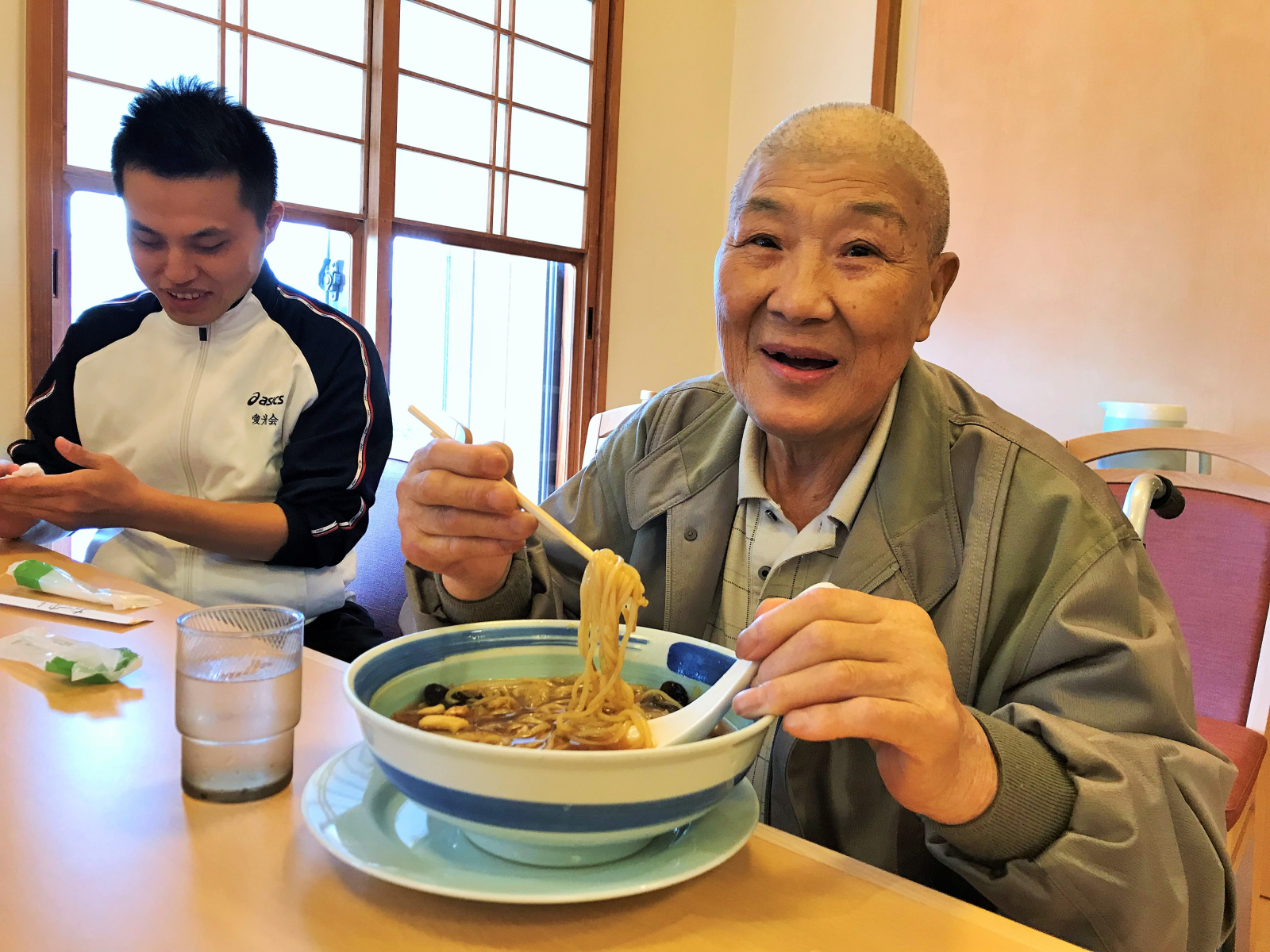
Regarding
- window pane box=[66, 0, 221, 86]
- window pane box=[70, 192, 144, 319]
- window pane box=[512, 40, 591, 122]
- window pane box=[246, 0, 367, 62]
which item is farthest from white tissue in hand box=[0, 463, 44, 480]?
window pane box=[512, 40, 591, 122]

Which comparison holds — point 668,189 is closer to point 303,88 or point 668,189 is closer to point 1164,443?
point 303,88

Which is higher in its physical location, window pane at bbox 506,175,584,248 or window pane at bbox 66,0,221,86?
window pane at bbox 66,0,221,86

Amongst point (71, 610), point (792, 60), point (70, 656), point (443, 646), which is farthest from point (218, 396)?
point (792, 60)

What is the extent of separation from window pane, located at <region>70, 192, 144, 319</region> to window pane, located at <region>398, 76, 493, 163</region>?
122 cm

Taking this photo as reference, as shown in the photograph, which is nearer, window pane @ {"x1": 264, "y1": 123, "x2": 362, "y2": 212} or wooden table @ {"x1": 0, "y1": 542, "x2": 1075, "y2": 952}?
wooden table @ {"x1": 0, "y1": 542, "x2": 1075, "y2": 952}

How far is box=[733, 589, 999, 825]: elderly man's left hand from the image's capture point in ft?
2.17

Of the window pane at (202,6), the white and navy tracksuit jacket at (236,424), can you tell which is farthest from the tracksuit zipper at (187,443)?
the window pane at (202,6)

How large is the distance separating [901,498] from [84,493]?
123cm

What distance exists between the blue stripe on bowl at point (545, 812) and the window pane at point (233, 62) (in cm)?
344

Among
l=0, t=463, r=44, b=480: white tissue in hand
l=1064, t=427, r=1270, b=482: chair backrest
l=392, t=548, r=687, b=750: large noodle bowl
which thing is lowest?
l=392, t=548, r=687, b=750: large noodle bowl

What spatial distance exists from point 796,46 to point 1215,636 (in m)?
4.08

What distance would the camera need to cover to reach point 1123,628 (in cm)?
87

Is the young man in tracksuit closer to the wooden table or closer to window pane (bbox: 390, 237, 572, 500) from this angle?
the wooden table

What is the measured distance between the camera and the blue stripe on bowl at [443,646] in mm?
735
